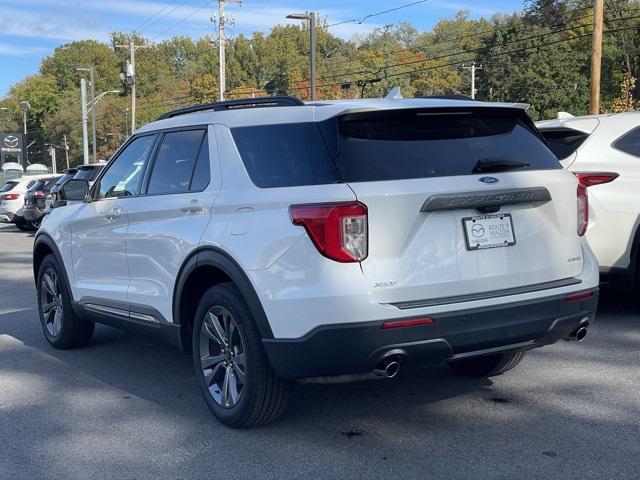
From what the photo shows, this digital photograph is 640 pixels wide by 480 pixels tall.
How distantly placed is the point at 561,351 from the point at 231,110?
11.0 ft

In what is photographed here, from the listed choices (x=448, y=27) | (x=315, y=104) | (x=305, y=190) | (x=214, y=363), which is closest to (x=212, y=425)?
(x=214, y=363)

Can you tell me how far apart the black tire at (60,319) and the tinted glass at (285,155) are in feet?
9.12

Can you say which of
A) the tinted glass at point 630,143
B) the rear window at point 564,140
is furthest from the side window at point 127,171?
the tinted glass at point 630,143

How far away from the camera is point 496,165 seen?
13.7ft

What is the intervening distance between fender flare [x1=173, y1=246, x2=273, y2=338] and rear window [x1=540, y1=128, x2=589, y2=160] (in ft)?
12.6

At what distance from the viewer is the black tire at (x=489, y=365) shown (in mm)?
5219

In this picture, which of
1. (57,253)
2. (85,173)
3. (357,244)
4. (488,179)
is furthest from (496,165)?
(85,173)

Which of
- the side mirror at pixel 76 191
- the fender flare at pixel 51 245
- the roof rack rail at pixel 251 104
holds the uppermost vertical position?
the roof rack rail at pixel 251 104

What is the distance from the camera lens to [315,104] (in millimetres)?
4301

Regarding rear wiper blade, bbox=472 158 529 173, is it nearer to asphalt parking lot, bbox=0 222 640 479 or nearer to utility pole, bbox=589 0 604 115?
asphalt parking lot, bbox=0 222 640 479

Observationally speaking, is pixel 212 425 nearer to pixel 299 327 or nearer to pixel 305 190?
pixel 299 327

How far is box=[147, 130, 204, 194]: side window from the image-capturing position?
15.9ft

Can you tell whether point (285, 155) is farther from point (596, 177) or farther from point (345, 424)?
point (596, 177)

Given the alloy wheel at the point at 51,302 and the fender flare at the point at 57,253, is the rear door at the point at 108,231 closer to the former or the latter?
the fender flare at the point at 57,253
